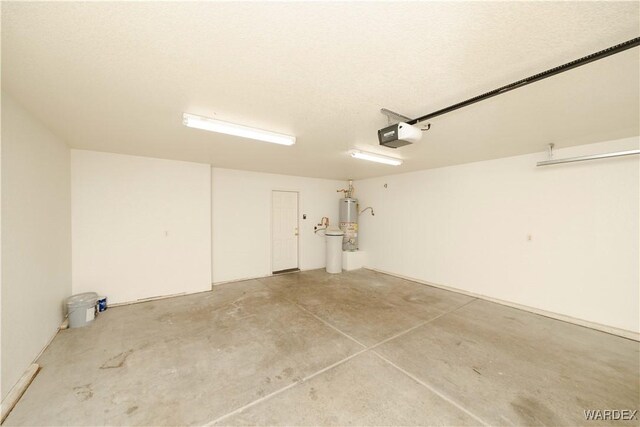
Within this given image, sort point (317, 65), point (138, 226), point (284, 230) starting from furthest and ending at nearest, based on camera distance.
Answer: point (284, 230) → point (138, 226) → point (317, 65)

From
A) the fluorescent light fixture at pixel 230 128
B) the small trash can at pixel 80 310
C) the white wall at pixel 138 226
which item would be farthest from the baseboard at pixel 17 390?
the fluorescent light fixture at pixel 230 128

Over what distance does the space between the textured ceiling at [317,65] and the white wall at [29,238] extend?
0.30 meters

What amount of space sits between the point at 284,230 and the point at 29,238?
13.4 ft

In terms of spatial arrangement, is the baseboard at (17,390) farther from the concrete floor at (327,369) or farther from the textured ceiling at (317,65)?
the textured ceiling at (317,65)

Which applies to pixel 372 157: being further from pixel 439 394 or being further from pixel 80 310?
pixel 80 310

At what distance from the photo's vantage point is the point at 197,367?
2.23m

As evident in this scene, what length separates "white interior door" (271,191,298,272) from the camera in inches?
223

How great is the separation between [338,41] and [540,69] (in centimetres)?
140

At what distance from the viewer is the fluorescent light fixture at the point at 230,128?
2241 mm

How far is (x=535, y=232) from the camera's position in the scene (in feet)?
11.6

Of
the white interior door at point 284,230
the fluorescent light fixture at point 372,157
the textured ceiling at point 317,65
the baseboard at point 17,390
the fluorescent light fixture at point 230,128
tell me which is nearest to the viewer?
the textured ceiling at point 317,65

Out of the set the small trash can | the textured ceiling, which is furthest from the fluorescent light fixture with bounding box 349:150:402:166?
the small trash can

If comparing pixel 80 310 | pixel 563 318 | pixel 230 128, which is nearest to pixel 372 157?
pixel 230 128

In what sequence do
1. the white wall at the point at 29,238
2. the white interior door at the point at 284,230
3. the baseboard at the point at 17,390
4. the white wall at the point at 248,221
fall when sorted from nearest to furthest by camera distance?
the baseboard at the point at 17,390, the white wall at the point at 29,238, the white wall at the point at 248,221, the white interior door at the point at 284,230
